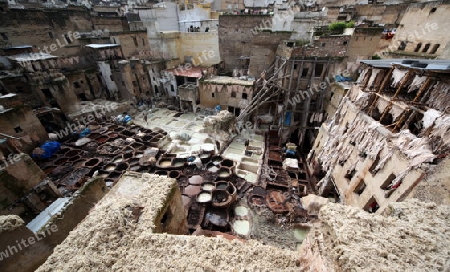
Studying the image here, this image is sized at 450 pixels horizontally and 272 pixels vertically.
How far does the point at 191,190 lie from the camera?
13.5 m

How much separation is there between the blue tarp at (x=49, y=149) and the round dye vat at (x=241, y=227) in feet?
57.6

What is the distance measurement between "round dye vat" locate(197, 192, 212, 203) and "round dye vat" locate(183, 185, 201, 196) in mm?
441

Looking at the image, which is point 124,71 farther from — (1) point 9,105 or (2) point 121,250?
(2) point 121,250

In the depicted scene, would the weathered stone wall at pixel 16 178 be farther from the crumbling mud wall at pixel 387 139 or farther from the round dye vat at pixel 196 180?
the crumbling mud wall at pixel 387 139

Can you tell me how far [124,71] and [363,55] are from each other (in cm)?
2776

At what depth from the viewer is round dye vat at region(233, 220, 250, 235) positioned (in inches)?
448

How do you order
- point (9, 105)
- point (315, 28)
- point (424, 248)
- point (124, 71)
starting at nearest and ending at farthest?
point (424, 248)
point (9, 105)
point (315, 28)
point (124, 71)

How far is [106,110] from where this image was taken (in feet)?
74.6

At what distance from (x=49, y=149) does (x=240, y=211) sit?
17.9 metres

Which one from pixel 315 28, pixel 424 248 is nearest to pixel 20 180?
pixel 424 248

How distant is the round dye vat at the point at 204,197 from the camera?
12.7 m

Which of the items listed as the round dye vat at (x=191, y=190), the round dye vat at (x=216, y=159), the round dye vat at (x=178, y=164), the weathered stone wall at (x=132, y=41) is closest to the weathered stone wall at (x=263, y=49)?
the round dye vat at (x=216, y=159)

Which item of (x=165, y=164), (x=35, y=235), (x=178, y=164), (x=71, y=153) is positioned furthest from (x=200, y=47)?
(x=35, y=235)

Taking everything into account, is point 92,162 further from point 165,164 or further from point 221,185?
point 221,185
